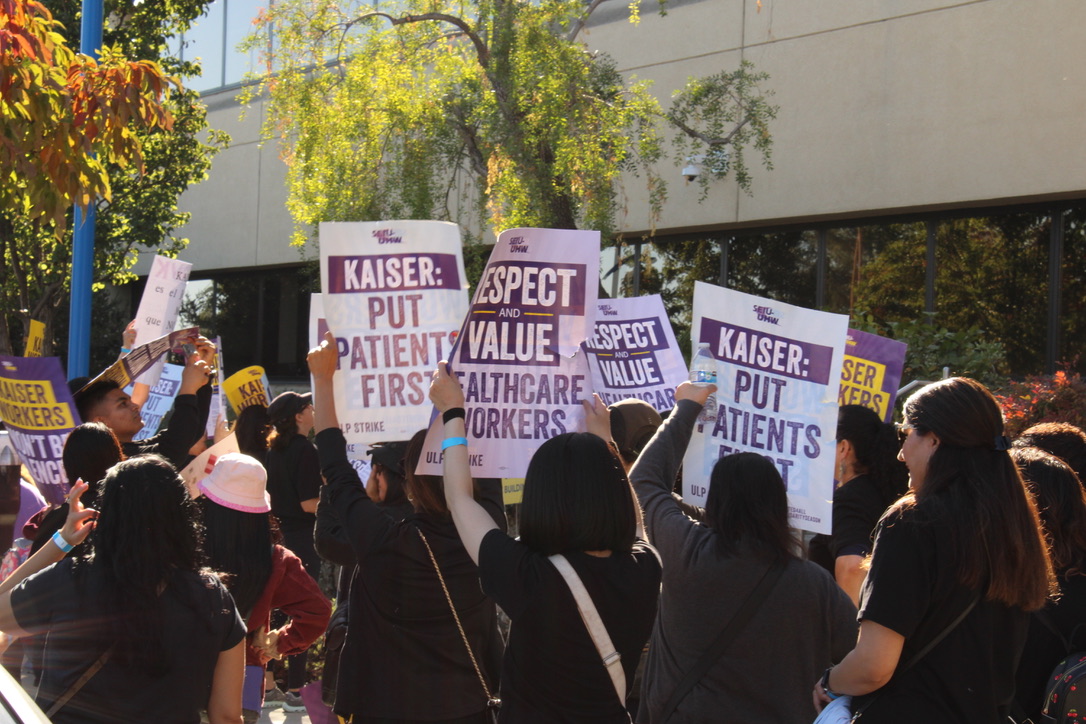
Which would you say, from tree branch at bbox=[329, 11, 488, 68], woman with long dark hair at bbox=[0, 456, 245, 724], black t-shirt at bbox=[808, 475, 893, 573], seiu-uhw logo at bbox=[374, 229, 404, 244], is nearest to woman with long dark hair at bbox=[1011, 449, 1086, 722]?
black t-shirt at bbox=[808, 475, 893, 573]

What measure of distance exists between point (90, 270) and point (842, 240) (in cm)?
878

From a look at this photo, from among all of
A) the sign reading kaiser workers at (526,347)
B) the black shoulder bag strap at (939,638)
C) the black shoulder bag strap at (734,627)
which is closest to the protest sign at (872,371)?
the sign reading kaiser workers at (526,347)

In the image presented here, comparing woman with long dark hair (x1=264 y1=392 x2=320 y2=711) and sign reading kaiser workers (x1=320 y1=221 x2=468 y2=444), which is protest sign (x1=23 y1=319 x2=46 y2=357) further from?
sign reading kaiser workers (x1=320 y1=221 x2=468 y2=444)

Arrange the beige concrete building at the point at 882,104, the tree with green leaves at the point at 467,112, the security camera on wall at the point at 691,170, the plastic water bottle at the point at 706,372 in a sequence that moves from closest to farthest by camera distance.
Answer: the plastic water bottle at the point at 706,372 < the tree with green leaves at the point at 467,112 < the beige concrete building at the point at 882,104 < the security camera on wall at the point at 691,170

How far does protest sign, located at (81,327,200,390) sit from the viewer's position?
510 centimetres

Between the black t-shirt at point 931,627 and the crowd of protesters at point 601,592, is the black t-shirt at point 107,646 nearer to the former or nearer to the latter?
the crowd of protesters at point 601,592

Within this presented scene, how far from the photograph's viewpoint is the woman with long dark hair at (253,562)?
473cm

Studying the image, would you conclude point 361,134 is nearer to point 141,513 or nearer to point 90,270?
point 90,270

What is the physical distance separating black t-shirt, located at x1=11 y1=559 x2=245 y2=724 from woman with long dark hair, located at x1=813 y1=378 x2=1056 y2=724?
1.70 meters

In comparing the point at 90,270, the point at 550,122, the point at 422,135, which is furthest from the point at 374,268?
the point at 422,135

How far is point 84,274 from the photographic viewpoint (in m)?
8.78

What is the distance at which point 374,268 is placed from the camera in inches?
173

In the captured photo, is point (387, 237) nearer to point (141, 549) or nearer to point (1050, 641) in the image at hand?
point (141, 549)

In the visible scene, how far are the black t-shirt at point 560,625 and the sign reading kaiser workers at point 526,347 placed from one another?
880 mm
